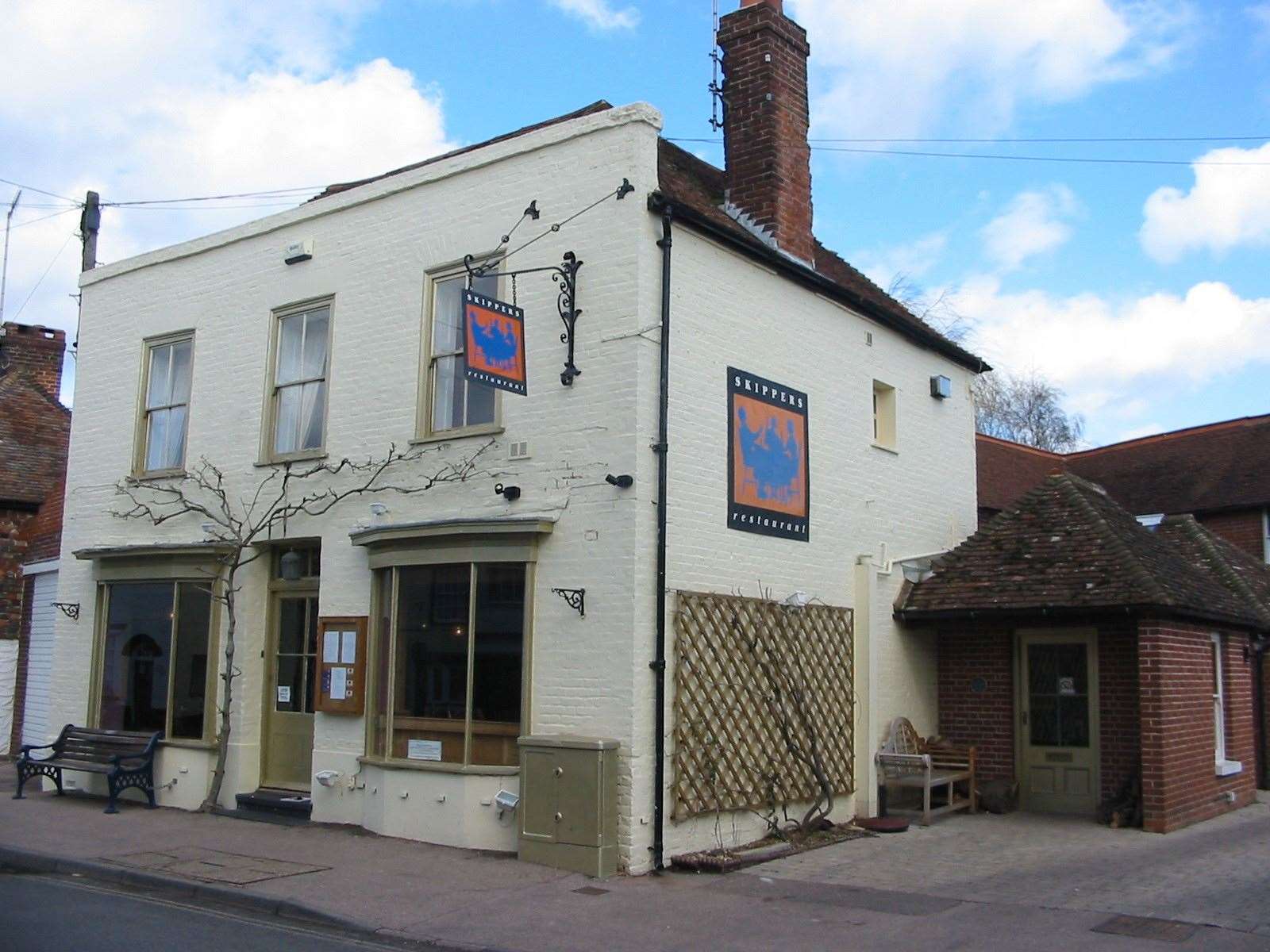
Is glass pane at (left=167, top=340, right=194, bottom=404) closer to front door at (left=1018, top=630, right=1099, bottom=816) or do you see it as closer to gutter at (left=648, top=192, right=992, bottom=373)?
gutter at (left=648, top=192, right=992, bottom=373)

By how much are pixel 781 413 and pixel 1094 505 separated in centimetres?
480

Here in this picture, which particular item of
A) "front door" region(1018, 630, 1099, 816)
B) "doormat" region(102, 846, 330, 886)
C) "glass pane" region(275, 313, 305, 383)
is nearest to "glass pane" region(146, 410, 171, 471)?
"glass pane" region(275, 313, 305, 383)

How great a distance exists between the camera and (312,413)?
45.2ft

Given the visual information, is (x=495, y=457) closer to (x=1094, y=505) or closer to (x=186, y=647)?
(x=186, y=647)

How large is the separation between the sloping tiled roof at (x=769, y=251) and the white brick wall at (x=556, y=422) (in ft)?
0.80

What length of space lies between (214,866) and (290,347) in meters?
5.94

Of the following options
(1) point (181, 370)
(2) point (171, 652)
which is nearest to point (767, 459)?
(2) point (171, 652)

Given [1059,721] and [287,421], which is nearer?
[287,421]

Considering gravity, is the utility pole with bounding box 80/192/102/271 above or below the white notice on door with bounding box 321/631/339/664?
above

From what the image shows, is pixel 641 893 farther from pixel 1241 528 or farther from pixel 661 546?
pixel 1241 528

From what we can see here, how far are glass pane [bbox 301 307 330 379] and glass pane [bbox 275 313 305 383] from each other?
0.34 ft

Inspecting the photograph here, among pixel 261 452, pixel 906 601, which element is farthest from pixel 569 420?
pixel 906 601

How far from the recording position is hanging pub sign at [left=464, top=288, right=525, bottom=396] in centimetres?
1095

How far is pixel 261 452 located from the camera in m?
14.0
